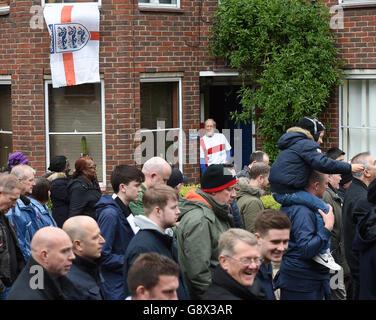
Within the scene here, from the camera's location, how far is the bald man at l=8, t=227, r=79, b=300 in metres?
4.70

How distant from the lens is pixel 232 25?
13.6 metres

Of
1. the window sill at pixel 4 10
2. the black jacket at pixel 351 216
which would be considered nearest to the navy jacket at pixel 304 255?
the black jacket at pixel 351 216

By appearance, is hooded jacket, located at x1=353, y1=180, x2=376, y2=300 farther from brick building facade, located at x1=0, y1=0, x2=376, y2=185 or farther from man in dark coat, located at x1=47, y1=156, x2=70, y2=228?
brick building facade, located at x1=0, y1=0, x2=376, y2=185

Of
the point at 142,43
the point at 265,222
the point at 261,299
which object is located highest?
the point at 142,43

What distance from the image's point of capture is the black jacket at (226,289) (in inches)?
180

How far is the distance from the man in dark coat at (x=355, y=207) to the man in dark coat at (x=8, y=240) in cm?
315

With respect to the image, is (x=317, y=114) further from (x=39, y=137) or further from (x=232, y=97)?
(x=39, y=137)

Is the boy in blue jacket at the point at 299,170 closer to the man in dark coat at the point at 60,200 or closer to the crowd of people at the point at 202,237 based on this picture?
the crowd of people at the point at 202,237

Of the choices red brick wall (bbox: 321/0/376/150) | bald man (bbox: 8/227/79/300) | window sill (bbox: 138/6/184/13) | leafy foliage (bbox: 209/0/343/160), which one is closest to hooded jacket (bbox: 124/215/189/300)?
bald man (bbox: 8/227/79/300)

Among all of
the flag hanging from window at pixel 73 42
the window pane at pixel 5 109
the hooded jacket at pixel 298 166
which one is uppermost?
the flag hanging from window at pixel 73 42

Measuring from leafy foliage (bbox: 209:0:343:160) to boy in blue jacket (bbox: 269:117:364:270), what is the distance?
6343 mm

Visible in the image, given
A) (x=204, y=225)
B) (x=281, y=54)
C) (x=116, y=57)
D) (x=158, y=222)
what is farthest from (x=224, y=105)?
(x=158, y=222)
